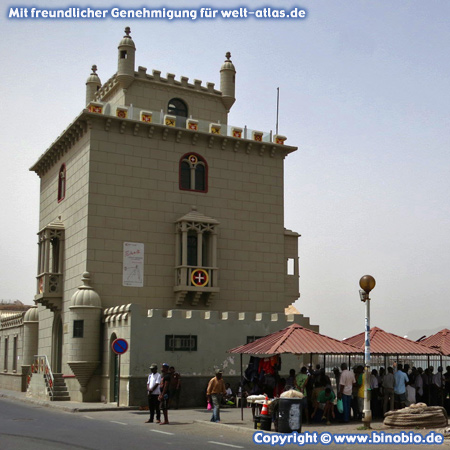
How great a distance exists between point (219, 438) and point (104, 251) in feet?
52.5

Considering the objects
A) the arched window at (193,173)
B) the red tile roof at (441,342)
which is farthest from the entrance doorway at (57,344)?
the red tile roof at (441,342)

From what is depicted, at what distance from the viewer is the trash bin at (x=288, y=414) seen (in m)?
17.6

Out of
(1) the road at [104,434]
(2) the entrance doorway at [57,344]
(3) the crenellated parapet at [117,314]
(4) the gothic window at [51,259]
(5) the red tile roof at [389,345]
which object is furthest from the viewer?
(2) the entrance doorway at [57,344]

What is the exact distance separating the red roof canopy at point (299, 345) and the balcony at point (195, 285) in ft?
35.8

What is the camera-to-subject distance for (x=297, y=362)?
30.0 metres

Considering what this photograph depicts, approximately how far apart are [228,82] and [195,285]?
12.1 m

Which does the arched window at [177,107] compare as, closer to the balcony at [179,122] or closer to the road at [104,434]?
the balcony at [179,122]

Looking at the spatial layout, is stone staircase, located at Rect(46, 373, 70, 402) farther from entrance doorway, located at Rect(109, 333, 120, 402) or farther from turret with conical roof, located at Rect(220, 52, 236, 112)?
turret with conical roof, located at Rect(220, 52, 236, 112)

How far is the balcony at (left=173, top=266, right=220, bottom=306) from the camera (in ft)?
107

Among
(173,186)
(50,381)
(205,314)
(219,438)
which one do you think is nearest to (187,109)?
(173,186)

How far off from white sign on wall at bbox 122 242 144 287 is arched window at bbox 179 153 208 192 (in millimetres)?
3860

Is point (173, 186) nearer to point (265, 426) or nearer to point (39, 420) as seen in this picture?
point (39, 420)

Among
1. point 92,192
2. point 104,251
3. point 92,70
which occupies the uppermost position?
point 92,70

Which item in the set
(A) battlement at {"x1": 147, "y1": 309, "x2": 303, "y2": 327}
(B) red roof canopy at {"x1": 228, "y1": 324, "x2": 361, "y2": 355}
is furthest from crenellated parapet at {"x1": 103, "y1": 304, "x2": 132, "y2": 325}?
(B) red roof canopy at {"x1": 228, "y1": 324, "x2": 361, "y2": 355}
